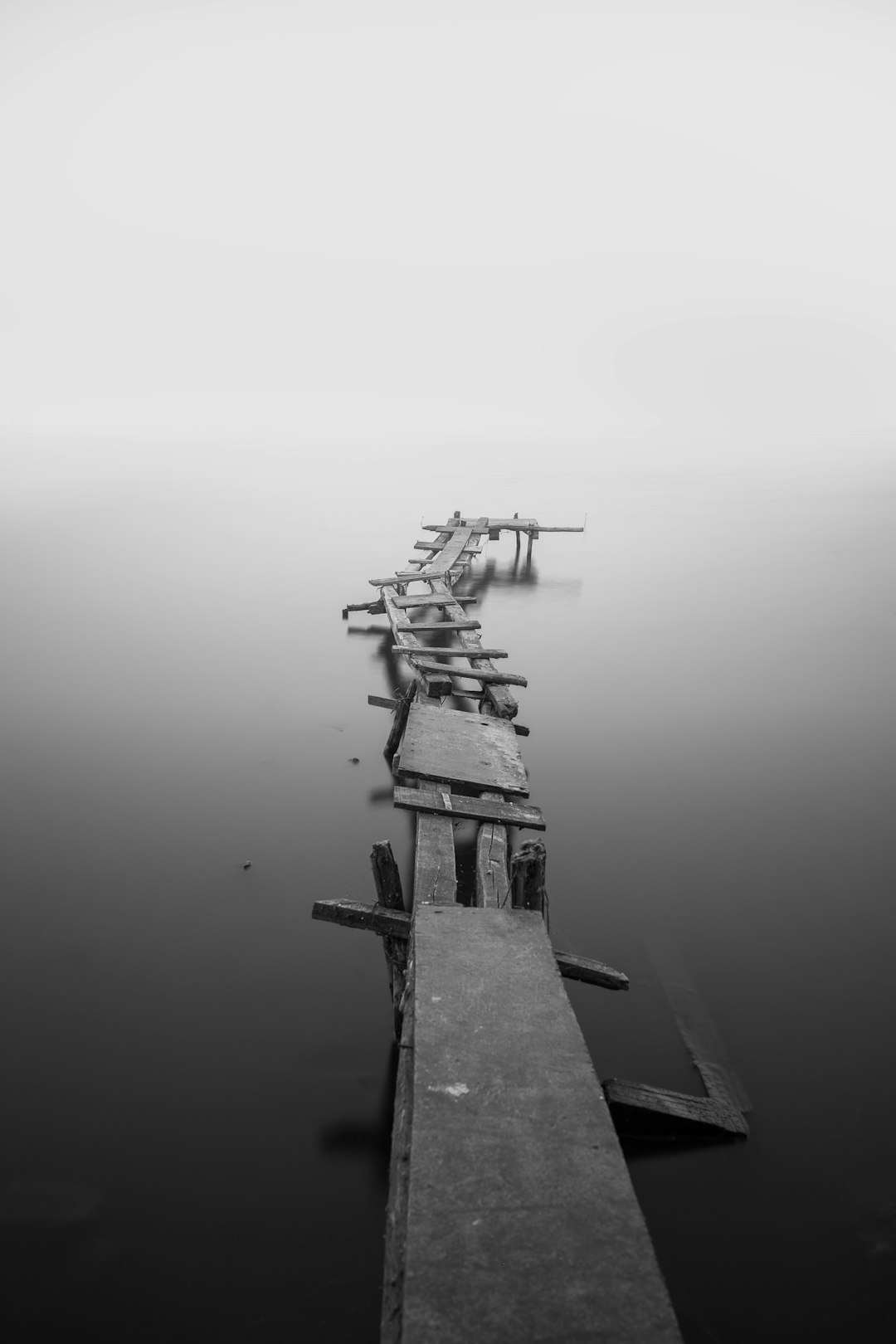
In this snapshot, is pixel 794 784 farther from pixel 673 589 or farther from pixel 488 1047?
pixel 673 589

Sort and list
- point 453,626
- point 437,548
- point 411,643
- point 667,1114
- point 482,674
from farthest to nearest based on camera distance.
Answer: point 437,548, point 453,626, point 411,643, point 482,674, point 667,1114

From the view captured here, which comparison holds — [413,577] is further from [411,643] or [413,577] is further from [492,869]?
[492,869]

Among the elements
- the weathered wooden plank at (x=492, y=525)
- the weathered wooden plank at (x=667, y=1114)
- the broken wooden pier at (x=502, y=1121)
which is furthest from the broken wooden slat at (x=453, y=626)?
the weathered wooden plank at (x=492, y=525)

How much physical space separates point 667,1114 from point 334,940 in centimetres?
291

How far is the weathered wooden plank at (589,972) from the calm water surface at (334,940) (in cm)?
83

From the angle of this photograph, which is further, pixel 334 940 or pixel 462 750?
pixel 462 750

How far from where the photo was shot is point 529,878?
475 cm

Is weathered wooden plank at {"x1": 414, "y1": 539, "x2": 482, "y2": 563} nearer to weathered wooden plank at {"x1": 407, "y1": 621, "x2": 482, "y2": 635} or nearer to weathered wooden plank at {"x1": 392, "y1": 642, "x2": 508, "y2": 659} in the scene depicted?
weathered wooden plank at {"x1": 407, "y1": 621, "x2": 482, "y2": 635}

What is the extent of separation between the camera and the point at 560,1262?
2725 mm

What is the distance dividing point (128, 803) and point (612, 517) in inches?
955

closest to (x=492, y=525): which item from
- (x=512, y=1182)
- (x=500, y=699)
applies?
(x=500, y=699)

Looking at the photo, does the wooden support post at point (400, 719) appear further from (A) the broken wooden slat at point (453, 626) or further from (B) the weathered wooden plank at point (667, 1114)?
(A) the broken wooden slat at point (453, 626)

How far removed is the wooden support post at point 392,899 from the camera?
502 centimetres

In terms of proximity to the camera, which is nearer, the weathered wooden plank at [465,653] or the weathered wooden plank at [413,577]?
the weathered wooden plank at [465,653]
